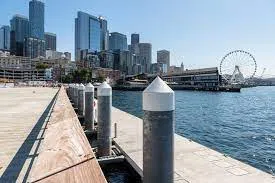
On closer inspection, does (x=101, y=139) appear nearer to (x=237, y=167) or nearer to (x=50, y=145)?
(x=237, y=167)

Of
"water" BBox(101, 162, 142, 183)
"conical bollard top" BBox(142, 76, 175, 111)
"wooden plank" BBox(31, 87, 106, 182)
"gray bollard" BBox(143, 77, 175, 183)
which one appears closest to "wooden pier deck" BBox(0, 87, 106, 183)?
"wooden plank" BBox(31, 87, 106, 182)

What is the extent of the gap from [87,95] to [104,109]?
15.2 feet

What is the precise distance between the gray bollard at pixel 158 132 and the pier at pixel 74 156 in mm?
29

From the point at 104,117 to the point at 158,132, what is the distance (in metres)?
6.75

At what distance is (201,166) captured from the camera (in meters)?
8.64

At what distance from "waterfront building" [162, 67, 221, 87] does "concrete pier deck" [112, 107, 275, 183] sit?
15525 cm

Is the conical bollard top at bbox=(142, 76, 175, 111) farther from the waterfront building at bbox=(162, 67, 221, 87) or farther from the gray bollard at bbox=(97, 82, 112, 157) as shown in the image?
the waterfront building at bbox=(162, 67, 221, 87)

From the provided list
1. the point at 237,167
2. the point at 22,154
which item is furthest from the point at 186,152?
the point at 22,154

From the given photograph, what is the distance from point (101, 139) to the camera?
1016 centimetres

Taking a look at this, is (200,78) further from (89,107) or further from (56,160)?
(56,160)

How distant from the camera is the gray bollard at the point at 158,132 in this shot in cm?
341

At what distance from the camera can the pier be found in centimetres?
304

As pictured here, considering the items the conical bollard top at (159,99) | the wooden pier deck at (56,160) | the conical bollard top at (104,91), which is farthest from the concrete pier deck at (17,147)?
the conical bollard top at (159,99)

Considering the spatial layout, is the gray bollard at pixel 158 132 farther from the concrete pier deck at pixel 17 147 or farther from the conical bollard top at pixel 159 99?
the concrete pier deck at pixel 17 147
